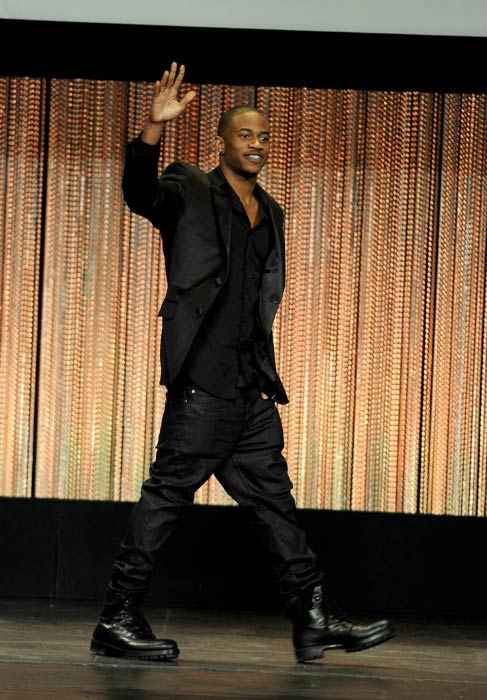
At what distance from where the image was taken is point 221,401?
10.2 feet

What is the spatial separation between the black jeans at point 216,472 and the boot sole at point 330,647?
13 centimetres

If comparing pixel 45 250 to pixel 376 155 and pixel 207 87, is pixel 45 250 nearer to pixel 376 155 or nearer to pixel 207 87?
pixel 207 87

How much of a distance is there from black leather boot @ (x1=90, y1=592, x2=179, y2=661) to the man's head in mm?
1093

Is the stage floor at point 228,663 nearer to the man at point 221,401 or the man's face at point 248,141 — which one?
the man at point 221,401

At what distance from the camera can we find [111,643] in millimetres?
3100

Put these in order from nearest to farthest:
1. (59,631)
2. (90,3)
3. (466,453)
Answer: (59,631)
(90,3)
(466,453)

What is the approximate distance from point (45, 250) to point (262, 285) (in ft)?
3.83

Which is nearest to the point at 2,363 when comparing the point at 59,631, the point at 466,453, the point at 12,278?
the point at 12,278

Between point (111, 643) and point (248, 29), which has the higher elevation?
point (248, 29)

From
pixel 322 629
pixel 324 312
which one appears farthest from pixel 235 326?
pixel 324 312

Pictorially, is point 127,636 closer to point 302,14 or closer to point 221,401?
point 221,401

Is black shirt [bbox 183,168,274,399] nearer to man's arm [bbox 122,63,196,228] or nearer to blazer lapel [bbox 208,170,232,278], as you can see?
blazer lapel [bbox 208,170,232,278]

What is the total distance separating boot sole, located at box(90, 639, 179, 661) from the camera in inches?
121

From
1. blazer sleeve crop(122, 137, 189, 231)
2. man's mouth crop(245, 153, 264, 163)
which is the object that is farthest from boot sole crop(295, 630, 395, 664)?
man's mouth crop(245, 153, 264, 163)
